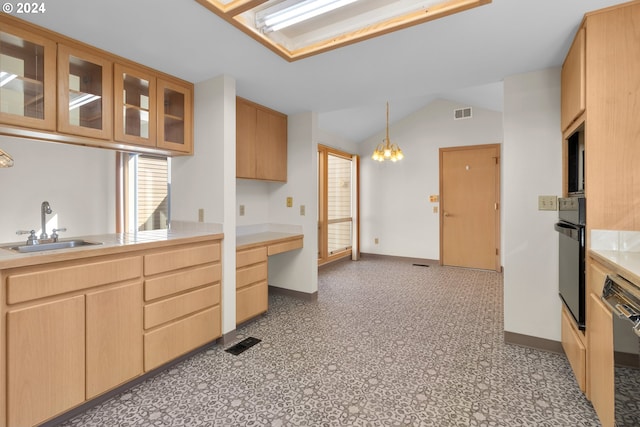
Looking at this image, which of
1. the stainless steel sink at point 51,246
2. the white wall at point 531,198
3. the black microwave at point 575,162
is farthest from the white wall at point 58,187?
the black microwave at point 575,162

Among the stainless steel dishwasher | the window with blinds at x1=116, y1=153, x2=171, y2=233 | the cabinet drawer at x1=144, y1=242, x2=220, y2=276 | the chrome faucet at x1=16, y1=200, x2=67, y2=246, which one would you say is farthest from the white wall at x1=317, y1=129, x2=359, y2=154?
the stainless steel dishwasher

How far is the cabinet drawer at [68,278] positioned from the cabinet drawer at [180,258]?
80 mm

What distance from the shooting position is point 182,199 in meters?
2.83

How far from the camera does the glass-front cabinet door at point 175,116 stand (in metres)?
2.47

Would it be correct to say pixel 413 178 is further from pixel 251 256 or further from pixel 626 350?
pixel 626 350

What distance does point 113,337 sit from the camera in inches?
72.9

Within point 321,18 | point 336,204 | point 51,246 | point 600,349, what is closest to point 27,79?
point 51,246

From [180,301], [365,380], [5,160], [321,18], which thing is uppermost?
[321,18]

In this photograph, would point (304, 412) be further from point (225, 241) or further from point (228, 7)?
point (228, 7)

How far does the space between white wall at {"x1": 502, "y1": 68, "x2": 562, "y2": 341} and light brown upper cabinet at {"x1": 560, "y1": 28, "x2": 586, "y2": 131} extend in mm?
133

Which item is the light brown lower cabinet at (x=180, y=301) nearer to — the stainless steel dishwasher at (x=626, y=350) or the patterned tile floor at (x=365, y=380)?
the patterned tile floor at (x=365, y=380)

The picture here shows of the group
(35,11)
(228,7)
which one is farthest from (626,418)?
(35,11)

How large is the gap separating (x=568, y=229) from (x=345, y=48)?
1.92 metres

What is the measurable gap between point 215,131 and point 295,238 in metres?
1.53
